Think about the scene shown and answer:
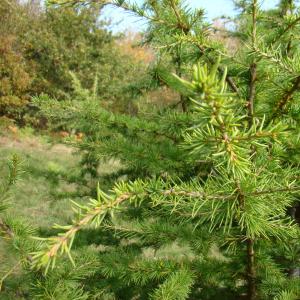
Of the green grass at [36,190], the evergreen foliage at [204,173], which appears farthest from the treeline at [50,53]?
the evergreen foliage at [204,173]

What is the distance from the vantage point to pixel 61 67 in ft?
46.5

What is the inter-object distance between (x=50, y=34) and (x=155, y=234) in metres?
13.9

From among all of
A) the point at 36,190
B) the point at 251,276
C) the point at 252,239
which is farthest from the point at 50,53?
the point at 252,239

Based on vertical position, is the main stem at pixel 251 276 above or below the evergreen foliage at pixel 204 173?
below

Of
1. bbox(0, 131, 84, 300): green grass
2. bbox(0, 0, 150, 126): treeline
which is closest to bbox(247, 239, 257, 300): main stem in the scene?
bbox(0, 131, 84, 300): green grass

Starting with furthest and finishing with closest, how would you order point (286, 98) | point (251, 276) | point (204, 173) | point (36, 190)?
point (36, 190) < point (204, 173) < point (251, 276) < point (286, 98)

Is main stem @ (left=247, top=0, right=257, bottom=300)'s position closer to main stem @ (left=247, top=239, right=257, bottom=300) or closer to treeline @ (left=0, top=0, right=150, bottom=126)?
main stem @ (left=247, top=239, right=257, bottom=300)

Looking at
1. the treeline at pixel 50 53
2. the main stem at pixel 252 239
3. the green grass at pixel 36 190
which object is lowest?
the green grass at pixel 36 190

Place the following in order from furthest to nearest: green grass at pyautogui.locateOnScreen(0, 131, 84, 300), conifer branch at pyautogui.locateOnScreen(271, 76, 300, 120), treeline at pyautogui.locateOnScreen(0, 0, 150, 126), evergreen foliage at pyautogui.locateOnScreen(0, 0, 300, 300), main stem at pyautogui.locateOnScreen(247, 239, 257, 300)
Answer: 1. treeline at pyautogui.locateOnScreen(0, 0, 150, 126)
2. green grass at pyautogui.locateOnScreen(0, 131, 84, 300)
3. main stem at pyautogui.locateOnScreen(247, 239, 257, 300)
4. conifer branch at pyautogui.locateOnScreen(271, 76, 300, 120)
5. evergreen foliage at pyautogui.locateOnScreen(0, 0, 300, 300)

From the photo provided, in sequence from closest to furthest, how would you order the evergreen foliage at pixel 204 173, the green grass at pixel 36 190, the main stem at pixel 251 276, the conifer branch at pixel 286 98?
1. the evergreen foliage at pixel 204 173
2. the conifer branch at pixel 286 98
3. the main stem at pixel 251 276
4. the green grass at pixel 36 190

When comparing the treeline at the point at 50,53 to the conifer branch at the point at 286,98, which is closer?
the conifer branch at the point at 286,98

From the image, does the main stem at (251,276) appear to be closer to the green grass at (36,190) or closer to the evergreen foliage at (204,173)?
the evergreen foliage at (204,173)

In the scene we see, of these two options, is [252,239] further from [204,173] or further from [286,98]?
[204,173]

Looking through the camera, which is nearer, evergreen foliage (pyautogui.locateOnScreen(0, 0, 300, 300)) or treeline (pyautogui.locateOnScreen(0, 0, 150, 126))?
evergreen foliage (pyautogui.locateOnScreen(0, 0, 300, 300))
